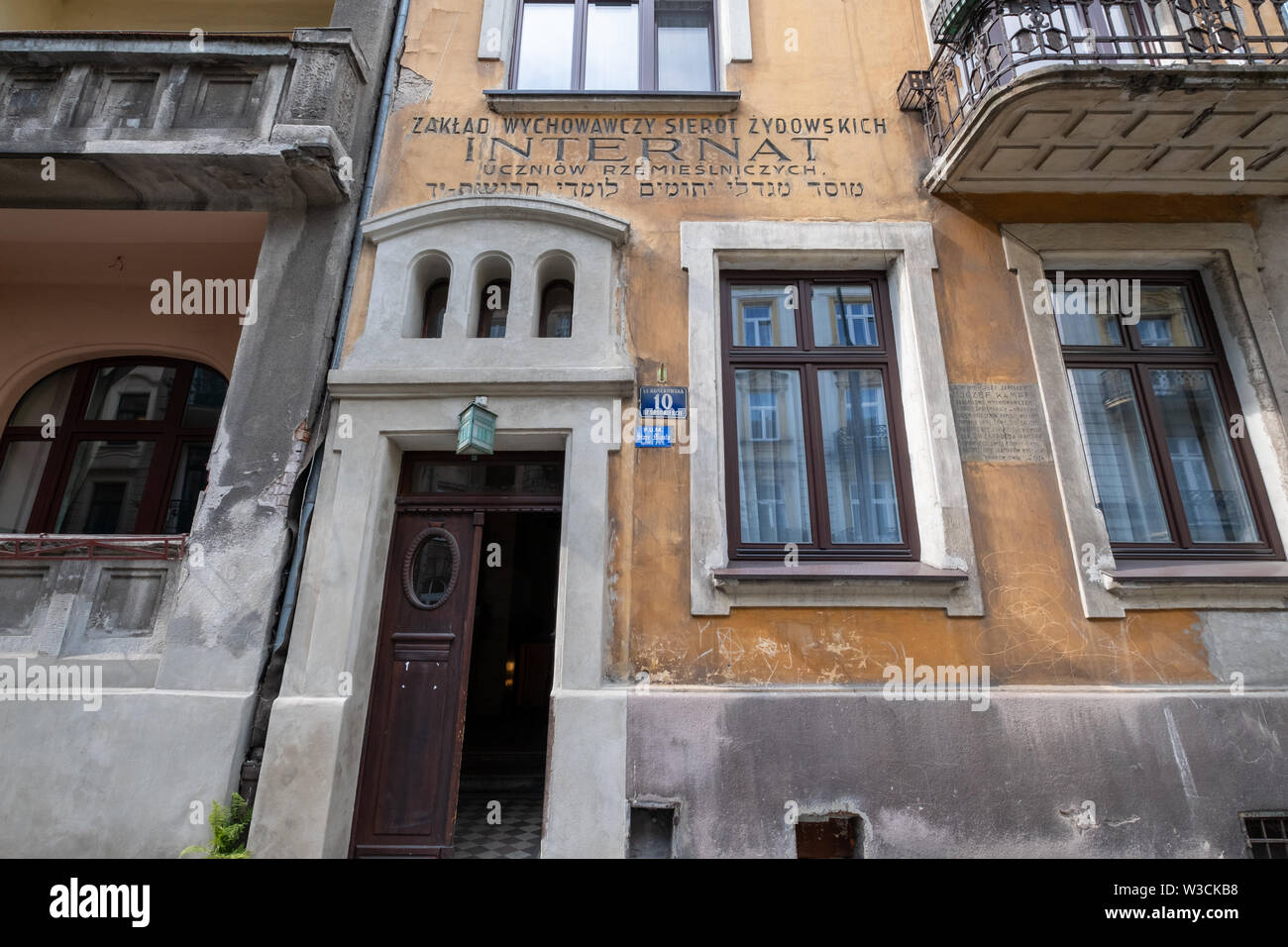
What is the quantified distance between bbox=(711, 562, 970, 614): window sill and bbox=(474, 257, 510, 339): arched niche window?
3.00 m

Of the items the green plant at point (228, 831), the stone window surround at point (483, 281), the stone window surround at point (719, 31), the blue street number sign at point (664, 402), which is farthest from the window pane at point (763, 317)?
the green plant at point (228, 831)

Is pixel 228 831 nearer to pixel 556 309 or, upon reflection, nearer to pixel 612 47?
pixel 556 309

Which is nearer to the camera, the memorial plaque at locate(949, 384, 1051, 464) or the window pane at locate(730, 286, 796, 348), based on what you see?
the memorial plaque at locate(949, 384, 1051, 464)

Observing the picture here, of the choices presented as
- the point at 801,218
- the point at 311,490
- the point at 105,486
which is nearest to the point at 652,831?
the point at 311,490

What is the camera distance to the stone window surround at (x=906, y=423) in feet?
15.9

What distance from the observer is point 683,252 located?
5730mm

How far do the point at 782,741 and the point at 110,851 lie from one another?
459 centimetres

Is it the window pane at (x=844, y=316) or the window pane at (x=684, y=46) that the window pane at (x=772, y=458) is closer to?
the window pane at (x=844, y=316)

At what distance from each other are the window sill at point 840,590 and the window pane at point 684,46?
16.5 ft

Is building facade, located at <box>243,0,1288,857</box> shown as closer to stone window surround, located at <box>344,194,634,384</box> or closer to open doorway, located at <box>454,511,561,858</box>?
stone window surround, located at <box>344,194,634,384</box>

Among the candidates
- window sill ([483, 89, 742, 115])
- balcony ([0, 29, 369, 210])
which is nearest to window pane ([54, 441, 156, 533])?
balcony ([0, 29, 369, 210])

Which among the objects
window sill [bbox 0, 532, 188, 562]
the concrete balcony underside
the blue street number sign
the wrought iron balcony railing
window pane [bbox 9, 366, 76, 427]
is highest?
the wrought iron balcony railing

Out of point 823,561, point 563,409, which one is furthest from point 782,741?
point 563,409

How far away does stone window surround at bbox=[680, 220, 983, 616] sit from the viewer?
15.9 ft
